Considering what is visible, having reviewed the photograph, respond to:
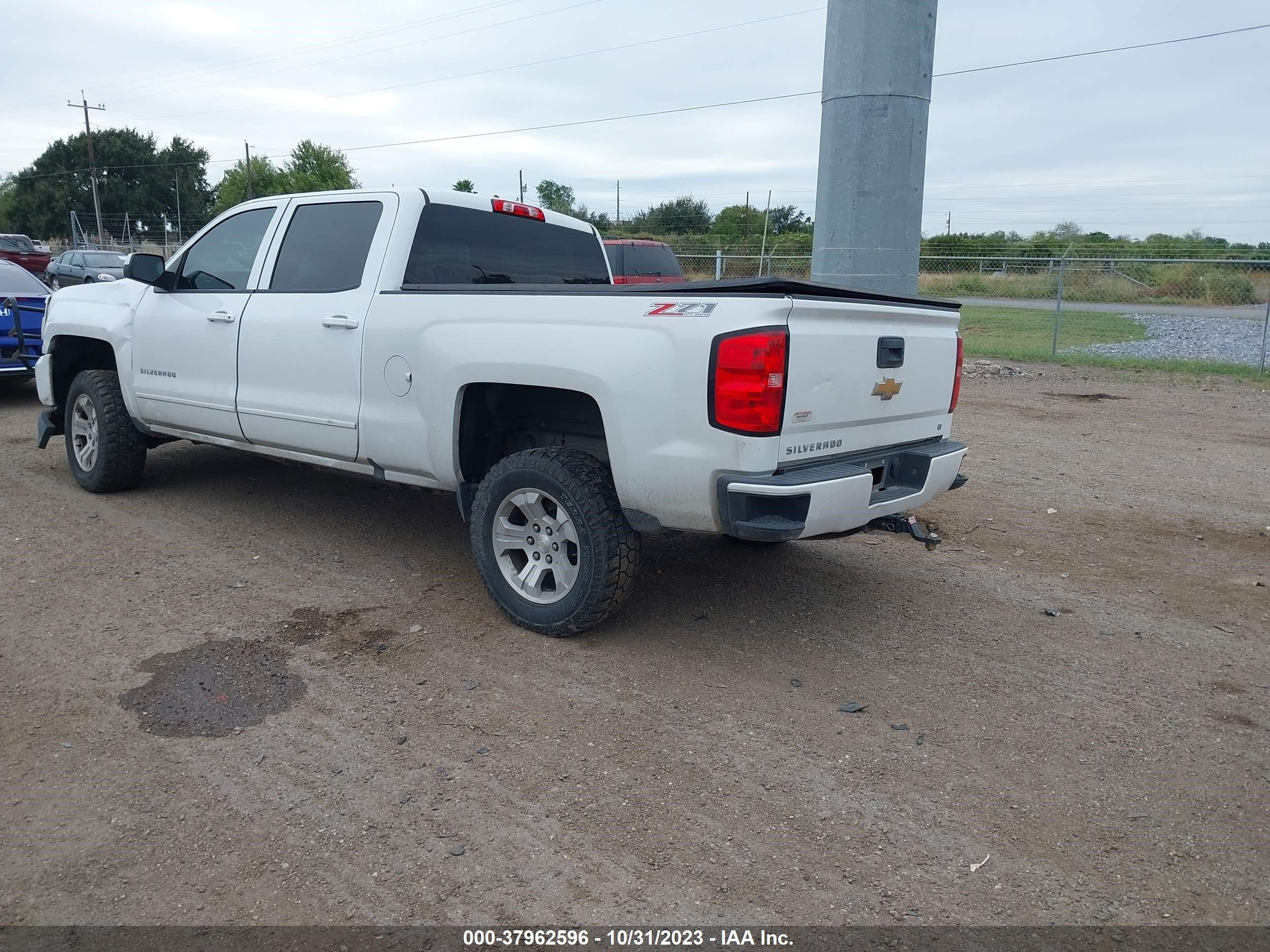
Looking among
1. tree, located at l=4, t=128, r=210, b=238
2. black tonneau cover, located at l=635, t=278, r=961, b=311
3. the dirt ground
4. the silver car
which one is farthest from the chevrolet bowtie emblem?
tree, located at l=4, t=128, r=210, b=238

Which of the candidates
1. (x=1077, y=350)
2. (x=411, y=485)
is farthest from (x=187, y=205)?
(x=411, y=485)

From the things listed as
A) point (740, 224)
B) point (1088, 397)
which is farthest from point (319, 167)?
point (1088, 397)

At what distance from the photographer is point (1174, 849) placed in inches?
116

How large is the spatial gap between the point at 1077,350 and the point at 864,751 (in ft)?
52.5

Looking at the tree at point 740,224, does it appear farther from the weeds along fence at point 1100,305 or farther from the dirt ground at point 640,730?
the dirt ground at point 640,730

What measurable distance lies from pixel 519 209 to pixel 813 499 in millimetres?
2794

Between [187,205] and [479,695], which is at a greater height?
[187,205]

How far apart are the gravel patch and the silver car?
22477mm

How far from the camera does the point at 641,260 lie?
1429 centimetres

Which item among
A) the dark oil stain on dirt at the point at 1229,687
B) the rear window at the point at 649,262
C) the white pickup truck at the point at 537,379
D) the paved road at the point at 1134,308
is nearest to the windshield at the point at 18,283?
Answer: the white pickup truck at the point at 537,379

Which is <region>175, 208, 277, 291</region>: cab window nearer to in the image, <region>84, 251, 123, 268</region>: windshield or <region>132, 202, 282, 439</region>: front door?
<region>132, 202, 282, 439</region>: front door

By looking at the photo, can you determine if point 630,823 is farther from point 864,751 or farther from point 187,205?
point 187,205

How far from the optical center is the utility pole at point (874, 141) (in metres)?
5.84

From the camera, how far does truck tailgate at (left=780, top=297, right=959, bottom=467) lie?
3.79 metres
